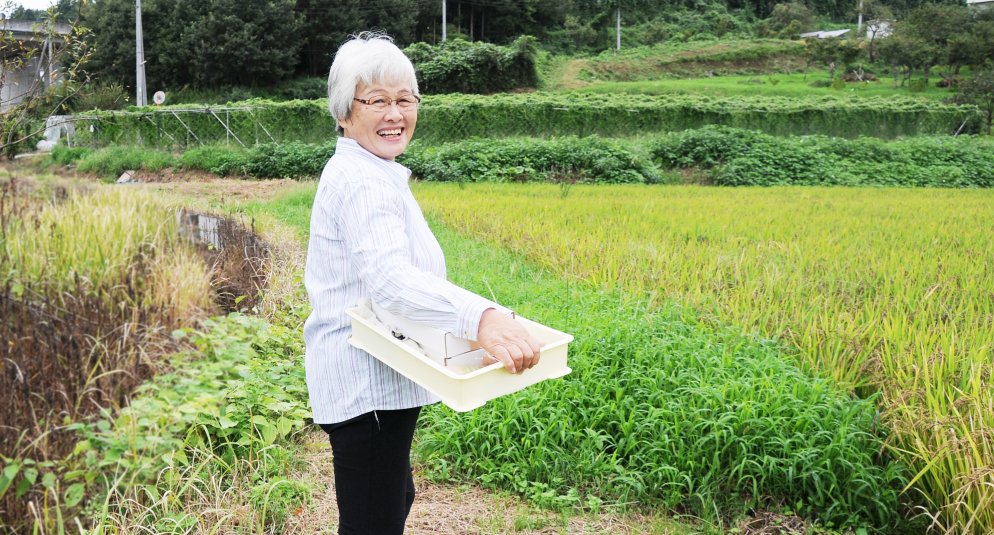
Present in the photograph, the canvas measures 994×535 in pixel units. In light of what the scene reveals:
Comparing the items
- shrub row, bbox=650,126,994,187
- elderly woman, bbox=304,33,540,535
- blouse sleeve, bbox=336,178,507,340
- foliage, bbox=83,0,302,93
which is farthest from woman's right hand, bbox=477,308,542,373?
foliage, bbox=83,0,302,93

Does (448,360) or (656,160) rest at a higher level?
(656,160)

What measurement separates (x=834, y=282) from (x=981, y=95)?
80.4 ft

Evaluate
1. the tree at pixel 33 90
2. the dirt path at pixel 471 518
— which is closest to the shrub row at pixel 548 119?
the tree at pixel 33 90

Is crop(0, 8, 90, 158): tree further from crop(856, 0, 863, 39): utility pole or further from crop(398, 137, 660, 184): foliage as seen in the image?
crop(856, 0, 863, 39): utility pole

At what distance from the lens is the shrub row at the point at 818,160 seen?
14568mm

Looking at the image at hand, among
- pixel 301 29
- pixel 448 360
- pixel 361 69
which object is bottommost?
pixel 448 360

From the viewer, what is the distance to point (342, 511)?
1749 millimetres

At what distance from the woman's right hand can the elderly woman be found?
8.7 inches

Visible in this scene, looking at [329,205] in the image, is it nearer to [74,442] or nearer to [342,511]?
[342,511]

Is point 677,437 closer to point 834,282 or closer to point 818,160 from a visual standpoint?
point 834,282

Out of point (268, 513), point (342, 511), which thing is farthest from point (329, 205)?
point (268, 513)

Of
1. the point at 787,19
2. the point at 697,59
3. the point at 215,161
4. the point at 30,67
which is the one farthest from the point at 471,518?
the point at 787,19

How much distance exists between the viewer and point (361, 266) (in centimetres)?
153

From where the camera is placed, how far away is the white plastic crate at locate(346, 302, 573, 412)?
55.9 inches
